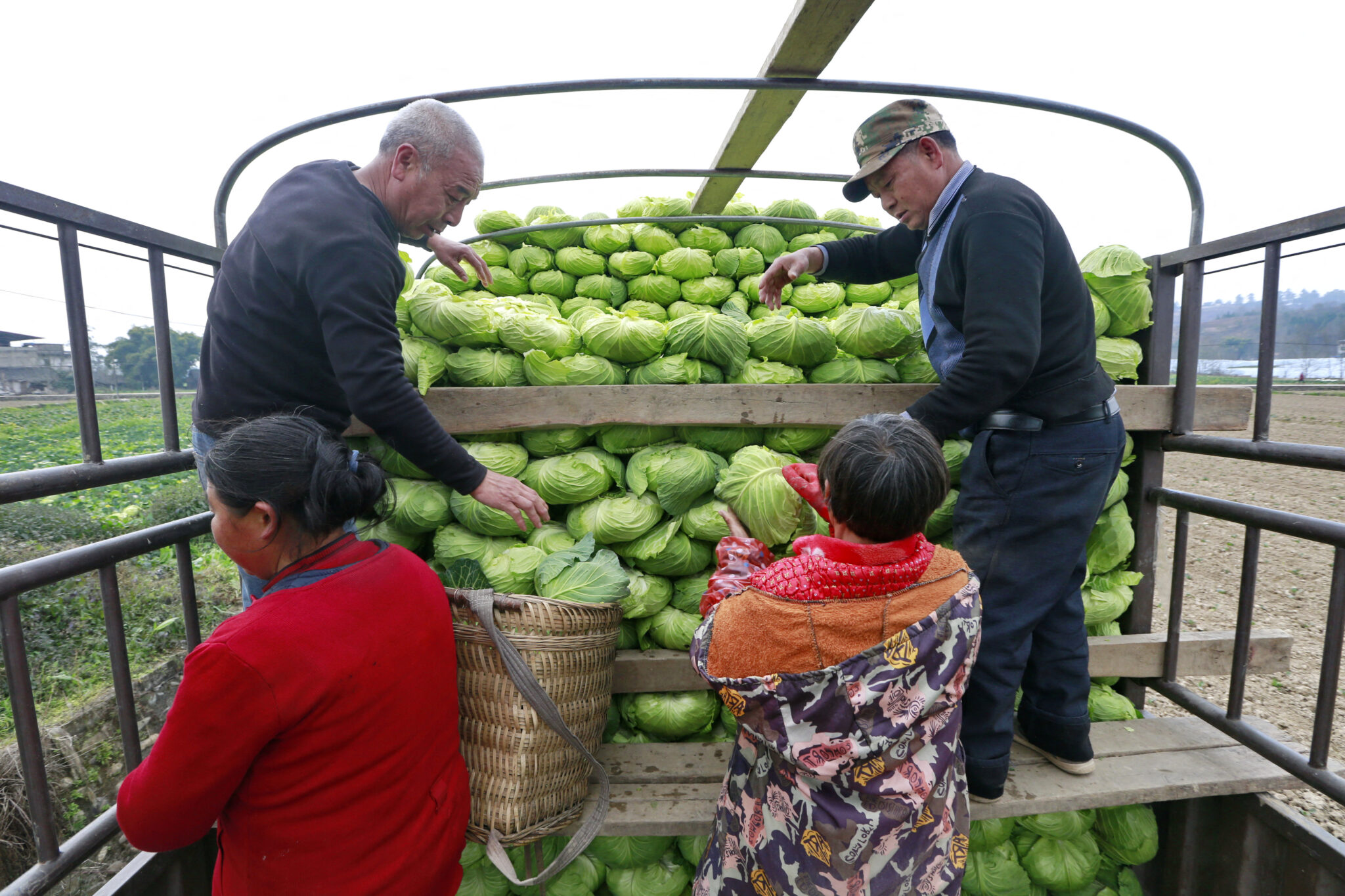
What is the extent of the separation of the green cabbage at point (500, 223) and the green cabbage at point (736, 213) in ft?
4.77

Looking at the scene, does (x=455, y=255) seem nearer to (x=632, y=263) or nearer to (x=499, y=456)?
(x=499, y=456)

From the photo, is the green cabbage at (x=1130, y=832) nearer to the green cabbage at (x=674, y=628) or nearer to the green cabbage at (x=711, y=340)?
the green cabbage at (x=674, y=628)

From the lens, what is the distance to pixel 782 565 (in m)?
1.49

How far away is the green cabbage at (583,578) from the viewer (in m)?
2.04

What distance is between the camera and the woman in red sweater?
124 centimetres

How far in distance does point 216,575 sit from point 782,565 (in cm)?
996

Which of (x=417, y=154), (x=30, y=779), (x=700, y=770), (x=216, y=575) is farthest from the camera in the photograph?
(x=216, y=575)

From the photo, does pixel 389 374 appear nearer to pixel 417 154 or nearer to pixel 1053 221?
pixel 417 154

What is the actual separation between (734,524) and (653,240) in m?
2.80

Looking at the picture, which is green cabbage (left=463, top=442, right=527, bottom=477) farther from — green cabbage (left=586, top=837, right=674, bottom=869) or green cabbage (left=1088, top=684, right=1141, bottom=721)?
green cabbage (left=1088, top=684, right=1141, bottom=721)

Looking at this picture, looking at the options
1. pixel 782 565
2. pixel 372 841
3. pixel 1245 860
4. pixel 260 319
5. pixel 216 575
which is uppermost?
pixel 260 319

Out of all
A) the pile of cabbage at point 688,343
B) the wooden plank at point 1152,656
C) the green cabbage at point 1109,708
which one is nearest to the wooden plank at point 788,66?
the pile of cabbage at point 688,343

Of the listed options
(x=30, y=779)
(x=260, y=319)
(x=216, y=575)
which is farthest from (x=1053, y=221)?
(x=216, y=575)

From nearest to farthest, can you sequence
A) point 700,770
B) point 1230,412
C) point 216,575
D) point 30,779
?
point 30,779 < point 700,770 < point 1230,412 < point 216,575
